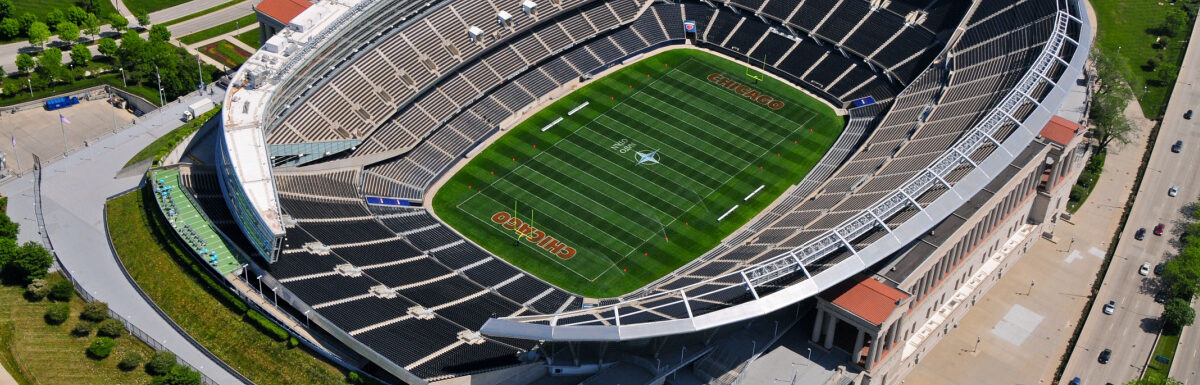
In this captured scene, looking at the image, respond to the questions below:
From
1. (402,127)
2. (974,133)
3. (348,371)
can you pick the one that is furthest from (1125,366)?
(402,127)

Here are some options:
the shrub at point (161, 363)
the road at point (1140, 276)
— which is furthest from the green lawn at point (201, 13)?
the road at point (1140, 276)

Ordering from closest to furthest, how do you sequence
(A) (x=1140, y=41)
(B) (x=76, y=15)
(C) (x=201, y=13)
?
(B) (x=76, y=15) → (A) (x=1140, y=41) → (C) (x=201, y=13)

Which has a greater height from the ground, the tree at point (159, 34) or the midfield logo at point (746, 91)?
the midfield logo at point (746, 91)

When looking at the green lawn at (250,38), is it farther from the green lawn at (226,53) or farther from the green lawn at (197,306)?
the green lawn at (197,306)

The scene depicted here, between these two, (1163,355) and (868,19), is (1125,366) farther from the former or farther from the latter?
(868,19)

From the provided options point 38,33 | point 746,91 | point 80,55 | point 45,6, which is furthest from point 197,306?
point 45,6

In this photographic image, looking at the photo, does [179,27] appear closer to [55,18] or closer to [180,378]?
[55,18]

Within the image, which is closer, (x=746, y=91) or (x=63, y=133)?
(x=63, y=133)
